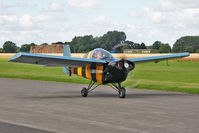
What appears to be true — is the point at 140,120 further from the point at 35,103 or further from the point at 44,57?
the point at 44,57

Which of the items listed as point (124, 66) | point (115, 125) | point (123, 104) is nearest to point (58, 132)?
point (115, 125)

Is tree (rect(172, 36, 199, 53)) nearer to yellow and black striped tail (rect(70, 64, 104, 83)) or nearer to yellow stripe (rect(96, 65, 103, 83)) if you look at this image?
yellow and black striped tail (rect(70, 64, 104, 83))

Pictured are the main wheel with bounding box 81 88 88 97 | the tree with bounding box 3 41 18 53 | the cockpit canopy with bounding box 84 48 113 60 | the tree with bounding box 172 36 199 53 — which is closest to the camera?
the cockpit canopy with bounding box 84 48 113 60

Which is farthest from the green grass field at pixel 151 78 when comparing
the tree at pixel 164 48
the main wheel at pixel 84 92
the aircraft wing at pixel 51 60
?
the tree at pixel 164 48

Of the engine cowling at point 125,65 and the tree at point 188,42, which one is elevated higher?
the tree at point 188,42

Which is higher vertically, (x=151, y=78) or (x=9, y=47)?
(x=9, y=47)

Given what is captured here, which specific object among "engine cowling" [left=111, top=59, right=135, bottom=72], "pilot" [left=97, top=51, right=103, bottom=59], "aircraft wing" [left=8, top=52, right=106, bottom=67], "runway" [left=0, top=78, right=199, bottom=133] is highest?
"pilot" [left=97, top=51, right=103, bottom=59]

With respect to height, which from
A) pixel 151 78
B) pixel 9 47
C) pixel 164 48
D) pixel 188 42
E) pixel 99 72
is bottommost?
pixel 151 78

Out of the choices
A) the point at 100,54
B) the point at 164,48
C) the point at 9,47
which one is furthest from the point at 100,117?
the point at 9,47

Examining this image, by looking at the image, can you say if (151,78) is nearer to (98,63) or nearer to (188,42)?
(98,63)

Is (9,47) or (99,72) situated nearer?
(99,72)

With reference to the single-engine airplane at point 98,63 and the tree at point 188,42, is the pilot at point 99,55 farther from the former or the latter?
the tree at point 188,42

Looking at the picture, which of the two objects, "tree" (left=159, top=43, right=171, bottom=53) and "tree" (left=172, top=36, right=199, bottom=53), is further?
"tree" (left=172, top=36, right=199, bottom=53)

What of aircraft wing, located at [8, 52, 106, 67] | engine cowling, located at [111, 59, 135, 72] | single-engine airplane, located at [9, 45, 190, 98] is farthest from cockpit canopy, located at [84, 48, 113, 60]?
engine cowling, located at [111, 59, 135, 72]
